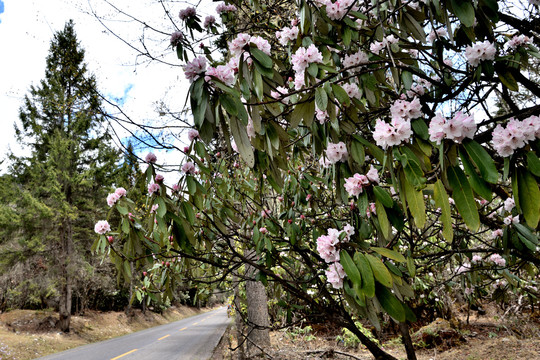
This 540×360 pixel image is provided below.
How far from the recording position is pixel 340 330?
629 centimetres

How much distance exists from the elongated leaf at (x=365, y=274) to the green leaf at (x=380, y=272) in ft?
0.06

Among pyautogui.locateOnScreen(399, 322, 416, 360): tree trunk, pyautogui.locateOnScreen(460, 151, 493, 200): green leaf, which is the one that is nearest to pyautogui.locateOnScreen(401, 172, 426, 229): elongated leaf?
pyautogui.locateOnScreen(460, 151, 493, 200): green leaf

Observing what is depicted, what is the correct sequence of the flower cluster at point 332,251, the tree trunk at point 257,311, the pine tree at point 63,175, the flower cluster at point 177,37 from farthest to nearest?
the pine tree at point 63,175 < the tree trunk at point 257,311 < the flower cluster at point 177,37 < the flower cluster at point 332,251

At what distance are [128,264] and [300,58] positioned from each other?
182cm

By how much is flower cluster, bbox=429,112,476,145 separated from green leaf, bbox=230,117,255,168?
621 mm

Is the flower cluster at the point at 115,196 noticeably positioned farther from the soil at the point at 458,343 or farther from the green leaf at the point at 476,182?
the soil at the point at 458,343

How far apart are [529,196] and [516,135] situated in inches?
7.3

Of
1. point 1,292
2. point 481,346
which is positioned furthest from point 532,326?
point 1,292

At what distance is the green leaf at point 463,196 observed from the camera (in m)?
0.89

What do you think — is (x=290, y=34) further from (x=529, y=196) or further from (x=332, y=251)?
(x=529, y=196)

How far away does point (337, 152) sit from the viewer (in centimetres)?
151

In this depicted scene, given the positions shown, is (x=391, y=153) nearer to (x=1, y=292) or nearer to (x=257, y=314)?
(x=257, y=314)

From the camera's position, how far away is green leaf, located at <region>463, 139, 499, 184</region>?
0.87 meters

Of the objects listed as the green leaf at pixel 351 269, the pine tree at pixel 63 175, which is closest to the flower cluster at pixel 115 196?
the green leaf at pixel 351 269
